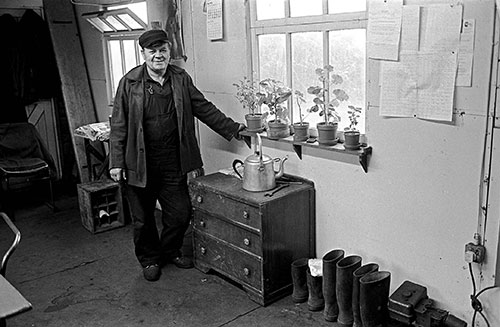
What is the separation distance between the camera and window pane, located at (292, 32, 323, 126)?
3.07 meters

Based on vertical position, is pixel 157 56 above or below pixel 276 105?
above

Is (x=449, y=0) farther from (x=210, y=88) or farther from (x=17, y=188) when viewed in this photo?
(x=17, y=188)

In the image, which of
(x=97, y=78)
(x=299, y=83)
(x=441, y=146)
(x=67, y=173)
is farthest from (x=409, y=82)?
(x=67, y=173)

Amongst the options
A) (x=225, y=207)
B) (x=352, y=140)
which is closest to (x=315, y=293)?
(x=225, y=207)

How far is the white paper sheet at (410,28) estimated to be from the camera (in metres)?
2.48

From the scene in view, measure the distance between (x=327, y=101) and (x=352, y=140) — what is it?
Answer: 1.13 feet

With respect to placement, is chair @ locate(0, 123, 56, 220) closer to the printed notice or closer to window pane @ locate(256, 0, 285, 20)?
the printed notice

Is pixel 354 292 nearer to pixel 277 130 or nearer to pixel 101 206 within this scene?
pixel 277 130

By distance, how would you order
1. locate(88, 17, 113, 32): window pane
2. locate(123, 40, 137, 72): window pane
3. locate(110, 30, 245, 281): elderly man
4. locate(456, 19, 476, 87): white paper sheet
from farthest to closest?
locate(88, 17, 113, 32): window pane → locate(123, 40, 137, 72): window pane → locate(110, 30, 245, 281): elderly man → locate(456, 19, 476, 87): white paper sheet

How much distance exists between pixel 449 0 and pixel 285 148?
1387mm

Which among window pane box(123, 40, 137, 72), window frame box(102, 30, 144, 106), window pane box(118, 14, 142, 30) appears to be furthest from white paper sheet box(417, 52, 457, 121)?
window pane box(123, 40, 137, 72)

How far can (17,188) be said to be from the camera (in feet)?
18.5

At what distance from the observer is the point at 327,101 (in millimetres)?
3064

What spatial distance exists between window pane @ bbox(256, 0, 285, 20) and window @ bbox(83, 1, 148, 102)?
1376mm
